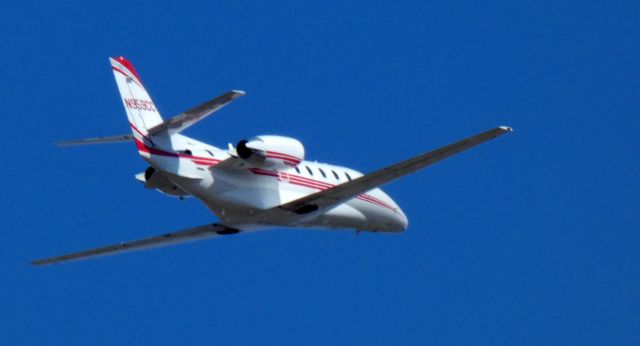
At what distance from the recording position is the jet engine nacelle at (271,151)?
35000 mm

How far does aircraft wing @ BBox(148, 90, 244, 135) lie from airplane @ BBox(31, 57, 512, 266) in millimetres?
26

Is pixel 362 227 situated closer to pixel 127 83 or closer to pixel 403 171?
pixel 403 171

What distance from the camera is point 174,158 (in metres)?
34.9

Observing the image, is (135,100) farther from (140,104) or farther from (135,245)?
(135,245)

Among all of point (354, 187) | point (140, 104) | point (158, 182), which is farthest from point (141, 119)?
point (354, 187)

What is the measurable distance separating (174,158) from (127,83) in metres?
2.35

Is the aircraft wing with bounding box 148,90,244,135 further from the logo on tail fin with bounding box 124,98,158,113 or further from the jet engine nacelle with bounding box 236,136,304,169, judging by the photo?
the jet engine nacelle with bounding box 236,136,304,169

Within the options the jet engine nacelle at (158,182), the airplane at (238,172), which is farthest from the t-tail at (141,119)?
the jet engine nacelle at (158,182)

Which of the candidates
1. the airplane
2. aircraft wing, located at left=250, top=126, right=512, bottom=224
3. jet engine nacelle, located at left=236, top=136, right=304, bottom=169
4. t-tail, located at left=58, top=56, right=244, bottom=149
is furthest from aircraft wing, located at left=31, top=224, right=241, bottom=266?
t-tail, located at left=58, top=56, right=244, bottom=149

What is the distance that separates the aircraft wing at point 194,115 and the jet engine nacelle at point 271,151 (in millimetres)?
1795

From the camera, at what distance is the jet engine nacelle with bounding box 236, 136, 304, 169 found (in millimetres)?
35000

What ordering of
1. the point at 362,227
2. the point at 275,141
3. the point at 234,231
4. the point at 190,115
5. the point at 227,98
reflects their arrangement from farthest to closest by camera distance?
the point at 362,227
the point at 234,231
the point at 275,141
the point at 190,115
the point at 227,98

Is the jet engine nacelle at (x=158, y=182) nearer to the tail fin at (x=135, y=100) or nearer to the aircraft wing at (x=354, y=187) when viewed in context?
the tail fin at (x=135, y=100)

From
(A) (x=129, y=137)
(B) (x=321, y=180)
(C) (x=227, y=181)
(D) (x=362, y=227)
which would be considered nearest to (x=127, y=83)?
(A) (x=129, y=137)
